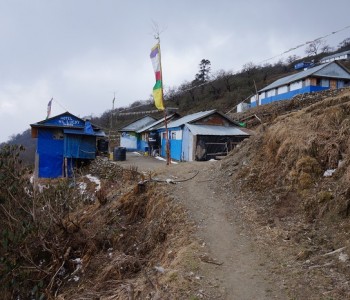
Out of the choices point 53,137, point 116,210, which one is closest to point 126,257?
point 116,210

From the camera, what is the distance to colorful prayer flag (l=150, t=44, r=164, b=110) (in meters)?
15.3

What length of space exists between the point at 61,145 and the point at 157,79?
11.5 meters

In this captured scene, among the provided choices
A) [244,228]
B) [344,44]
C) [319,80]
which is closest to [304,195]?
[244,228]

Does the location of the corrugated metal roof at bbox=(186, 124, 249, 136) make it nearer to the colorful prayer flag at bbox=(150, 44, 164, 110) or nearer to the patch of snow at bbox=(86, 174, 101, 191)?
the colorful prayer flag at bbox=(150, 44, 164, 110)

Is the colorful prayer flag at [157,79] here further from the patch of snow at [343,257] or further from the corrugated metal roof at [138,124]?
the corrugated metal roof at [138,124]

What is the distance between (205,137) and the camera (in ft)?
65.7

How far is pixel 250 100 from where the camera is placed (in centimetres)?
5119

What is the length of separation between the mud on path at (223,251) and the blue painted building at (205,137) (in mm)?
9267

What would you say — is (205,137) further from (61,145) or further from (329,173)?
(329,173)

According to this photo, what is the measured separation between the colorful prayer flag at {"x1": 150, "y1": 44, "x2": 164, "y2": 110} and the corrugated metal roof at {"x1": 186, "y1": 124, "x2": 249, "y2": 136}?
4.96 meters

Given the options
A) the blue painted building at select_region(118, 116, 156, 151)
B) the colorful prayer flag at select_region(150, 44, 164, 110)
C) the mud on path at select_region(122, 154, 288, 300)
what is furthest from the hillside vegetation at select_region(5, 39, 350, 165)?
the mud on path at select_region(122, 154, 288, 300)

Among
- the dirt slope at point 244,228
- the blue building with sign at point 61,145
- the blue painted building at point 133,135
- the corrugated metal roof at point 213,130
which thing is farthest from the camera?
the blue painted building at point 133,135

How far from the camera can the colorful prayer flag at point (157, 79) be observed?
1533 centimetres

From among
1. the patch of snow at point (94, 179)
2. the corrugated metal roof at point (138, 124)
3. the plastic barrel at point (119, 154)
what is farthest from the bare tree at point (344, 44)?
the patch of snow at point (94, 179)
